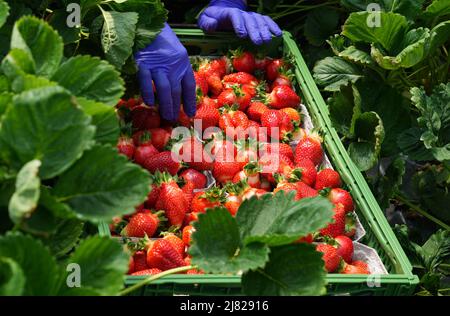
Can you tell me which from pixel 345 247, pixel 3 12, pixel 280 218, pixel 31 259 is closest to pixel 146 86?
pixel 345 247

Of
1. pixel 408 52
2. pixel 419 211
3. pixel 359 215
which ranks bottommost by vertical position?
pixel 419 211

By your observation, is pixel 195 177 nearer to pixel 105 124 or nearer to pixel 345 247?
pixel 345 247

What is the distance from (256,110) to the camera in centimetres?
191

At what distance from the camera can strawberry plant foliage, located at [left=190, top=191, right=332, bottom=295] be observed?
0.88 metres

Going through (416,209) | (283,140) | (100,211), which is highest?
(100,211)

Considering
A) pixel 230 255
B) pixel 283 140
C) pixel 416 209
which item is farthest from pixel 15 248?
pixel 416 209

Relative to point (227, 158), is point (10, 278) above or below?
above

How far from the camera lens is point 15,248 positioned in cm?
73

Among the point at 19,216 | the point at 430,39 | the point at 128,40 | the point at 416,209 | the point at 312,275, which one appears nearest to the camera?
the point at 19,216

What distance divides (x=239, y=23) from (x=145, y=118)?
0.45 m

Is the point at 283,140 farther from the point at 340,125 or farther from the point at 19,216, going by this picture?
the point at 19,216

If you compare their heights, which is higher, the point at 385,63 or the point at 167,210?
the point at 385,63

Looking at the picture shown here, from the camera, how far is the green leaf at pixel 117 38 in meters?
1.53

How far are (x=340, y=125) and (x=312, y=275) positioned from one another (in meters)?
0.97
